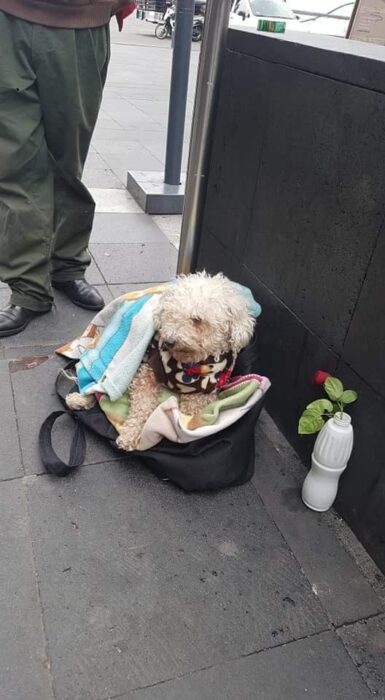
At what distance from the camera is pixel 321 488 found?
2.12 m

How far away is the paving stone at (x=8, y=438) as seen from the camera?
7.13 feet

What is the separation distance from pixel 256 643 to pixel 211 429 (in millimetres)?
739

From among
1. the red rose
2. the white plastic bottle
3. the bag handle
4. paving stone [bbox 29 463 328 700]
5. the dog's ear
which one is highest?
the dog's ear

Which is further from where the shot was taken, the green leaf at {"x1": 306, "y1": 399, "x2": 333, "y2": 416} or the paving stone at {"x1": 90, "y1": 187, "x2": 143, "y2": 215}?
the paving stone at {"x1": 90, "y1": 187, "x2": 143, "y2": 215}

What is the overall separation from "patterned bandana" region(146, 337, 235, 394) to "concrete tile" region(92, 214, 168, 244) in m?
2.20

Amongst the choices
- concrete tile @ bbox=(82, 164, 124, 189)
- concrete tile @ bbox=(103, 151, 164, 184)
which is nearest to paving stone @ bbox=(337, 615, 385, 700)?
concrete tile @ bbox=(82, 164, 124, 189)

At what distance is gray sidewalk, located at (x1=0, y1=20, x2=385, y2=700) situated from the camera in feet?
5.26

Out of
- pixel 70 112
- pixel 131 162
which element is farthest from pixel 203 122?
pixel 131 162

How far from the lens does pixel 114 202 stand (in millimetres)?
5086

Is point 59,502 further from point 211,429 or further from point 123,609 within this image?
point 211,429

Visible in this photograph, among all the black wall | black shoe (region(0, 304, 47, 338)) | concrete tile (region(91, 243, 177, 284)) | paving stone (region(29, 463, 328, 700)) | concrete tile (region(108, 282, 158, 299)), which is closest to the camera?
paving stone (region(29, 463, 328, 700))

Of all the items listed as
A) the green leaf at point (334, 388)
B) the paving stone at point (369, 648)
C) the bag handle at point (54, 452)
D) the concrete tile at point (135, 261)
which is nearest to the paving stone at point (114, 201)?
the concrete tile at point (135, 261)

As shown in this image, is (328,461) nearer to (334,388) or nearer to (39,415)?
(334,388)

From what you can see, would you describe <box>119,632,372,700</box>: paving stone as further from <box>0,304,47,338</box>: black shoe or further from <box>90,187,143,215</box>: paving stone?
<box>90,187,143,215</box>: paving stone
